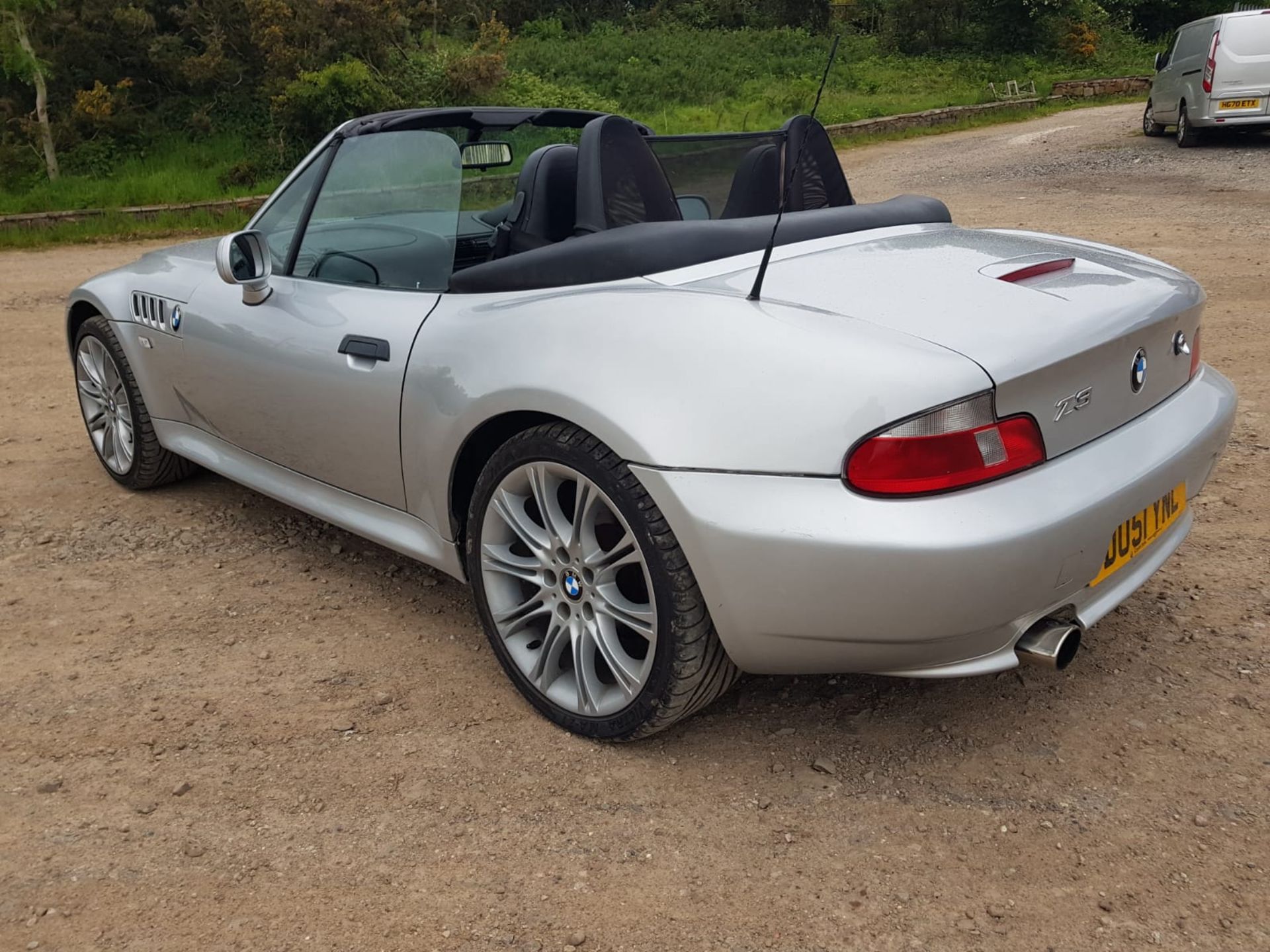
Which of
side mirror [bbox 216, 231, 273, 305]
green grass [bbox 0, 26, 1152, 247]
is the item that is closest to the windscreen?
side mirror [bbox 216, 231, 273, 305]

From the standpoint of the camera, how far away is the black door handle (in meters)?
2.96

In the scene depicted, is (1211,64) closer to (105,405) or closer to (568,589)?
(105,405)

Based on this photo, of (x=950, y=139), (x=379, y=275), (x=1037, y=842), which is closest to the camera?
(x=1037, y=842)

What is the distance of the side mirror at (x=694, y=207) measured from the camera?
11.5 feet

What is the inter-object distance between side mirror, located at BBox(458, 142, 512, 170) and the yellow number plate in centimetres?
210

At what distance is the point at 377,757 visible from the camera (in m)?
2.68

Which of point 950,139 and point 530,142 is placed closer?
point 530,142

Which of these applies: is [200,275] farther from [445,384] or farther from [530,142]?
[445,384]

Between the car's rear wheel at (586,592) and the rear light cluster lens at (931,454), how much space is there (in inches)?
17.4

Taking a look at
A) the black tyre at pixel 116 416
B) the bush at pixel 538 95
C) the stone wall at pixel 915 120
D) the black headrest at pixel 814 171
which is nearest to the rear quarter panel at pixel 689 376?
the black headrest at pixel 814 171

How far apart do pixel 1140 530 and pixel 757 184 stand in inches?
63.6

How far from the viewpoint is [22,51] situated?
47.2 feet

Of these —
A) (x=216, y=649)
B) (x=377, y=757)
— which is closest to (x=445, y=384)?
(x=377, y=757)

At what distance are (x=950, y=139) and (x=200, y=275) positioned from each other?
16.5 metres
